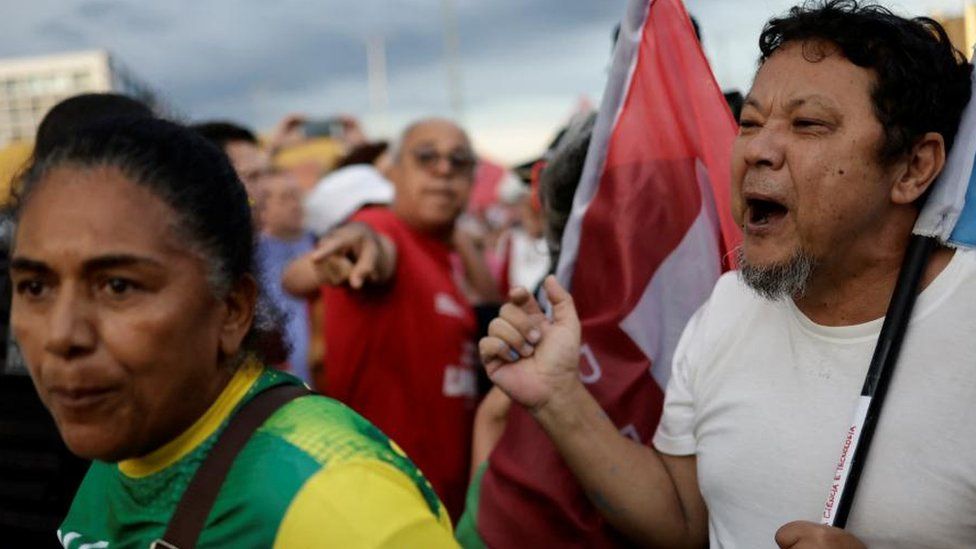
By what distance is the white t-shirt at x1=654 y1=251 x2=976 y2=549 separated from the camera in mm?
1603

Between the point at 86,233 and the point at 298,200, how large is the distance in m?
4.53

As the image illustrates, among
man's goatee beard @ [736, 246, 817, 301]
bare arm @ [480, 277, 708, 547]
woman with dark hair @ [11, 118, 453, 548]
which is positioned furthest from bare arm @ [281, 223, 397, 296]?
man's goatee beard @ [736, 246, 817, 301]

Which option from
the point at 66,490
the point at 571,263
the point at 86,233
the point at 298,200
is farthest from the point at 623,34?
the point at 298,200

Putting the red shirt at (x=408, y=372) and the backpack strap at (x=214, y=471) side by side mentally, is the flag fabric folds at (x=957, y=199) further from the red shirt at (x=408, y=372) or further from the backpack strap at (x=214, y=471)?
the red shirt at (x=408, y=372)

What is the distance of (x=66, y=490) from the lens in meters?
2.14

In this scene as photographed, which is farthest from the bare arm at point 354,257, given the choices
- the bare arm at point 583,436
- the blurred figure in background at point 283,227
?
the blurred figure in background at point 283,227

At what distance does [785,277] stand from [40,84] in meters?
6.41

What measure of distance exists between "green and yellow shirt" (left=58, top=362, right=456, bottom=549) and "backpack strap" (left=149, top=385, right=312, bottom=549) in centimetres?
2

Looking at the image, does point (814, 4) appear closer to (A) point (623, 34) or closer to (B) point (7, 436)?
(A) point (623, 34)

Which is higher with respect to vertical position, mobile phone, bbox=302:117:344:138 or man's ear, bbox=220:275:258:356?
man's ear, bbox=220:275:258:356

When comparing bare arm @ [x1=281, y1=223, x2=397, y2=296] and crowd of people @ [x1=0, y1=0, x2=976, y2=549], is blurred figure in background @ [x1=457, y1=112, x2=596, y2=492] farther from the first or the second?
bare arm @ [x1=281, y1=223, x2=397, y2=296]

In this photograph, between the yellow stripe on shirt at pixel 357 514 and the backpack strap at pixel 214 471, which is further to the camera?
the backpack strap at pixel 214 471

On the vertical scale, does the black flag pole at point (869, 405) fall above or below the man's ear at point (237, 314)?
below

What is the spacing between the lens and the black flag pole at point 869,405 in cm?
163
